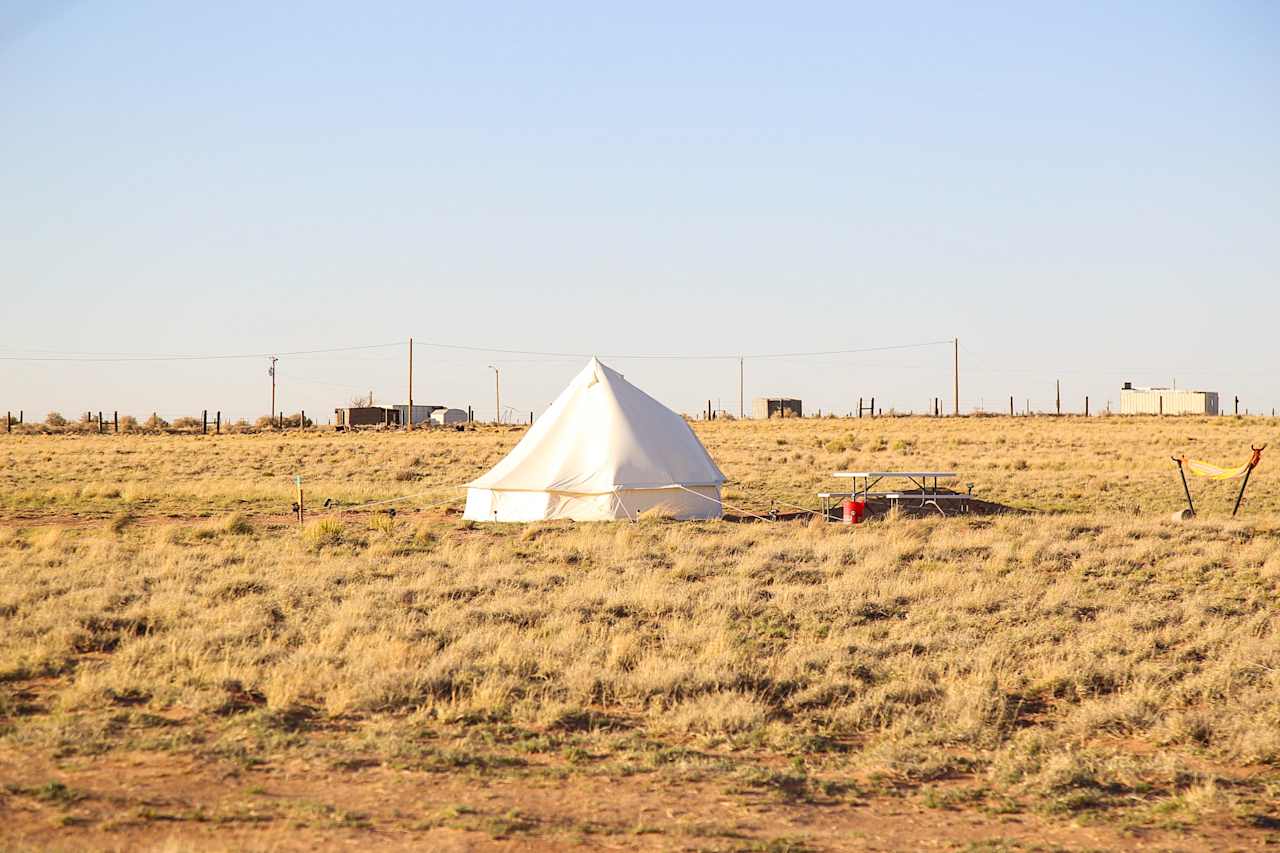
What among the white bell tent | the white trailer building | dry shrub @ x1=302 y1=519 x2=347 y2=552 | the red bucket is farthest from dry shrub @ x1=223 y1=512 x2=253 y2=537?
the white trailer building

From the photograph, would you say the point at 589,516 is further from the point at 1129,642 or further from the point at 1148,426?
the point at 1148,426

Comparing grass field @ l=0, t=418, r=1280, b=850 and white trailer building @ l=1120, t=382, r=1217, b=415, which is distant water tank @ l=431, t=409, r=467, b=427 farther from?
grass field @ l=0, t=418, r=1280, b=850

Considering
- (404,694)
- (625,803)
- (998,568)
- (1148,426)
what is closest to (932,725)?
(625,803)

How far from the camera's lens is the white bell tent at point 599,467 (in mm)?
22531

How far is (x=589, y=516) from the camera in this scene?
881 inches

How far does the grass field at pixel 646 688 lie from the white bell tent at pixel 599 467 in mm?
2145

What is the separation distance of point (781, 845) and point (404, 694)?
370cm

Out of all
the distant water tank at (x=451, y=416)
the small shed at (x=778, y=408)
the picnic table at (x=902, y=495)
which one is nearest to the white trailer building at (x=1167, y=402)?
the small shed at (x=778, y=408)

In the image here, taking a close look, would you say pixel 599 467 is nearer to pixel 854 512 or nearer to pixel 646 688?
pixel 854 512

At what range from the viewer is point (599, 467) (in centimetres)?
2278

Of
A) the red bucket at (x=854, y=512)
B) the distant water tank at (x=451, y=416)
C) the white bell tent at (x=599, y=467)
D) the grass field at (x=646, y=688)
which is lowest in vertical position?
the grass field at (x=646, y=688)

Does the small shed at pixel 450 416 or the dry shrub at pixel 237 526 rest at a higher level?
the small shed at pixel 450 416

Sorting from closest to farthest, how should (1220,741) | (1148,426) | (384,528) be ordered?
(1220,741) → (384,528) → (1148,426)

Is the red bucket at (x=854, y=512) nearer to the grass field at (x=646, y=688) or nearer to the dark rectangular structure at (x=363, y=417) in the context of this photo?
the grass field at (x=646, y=688)
